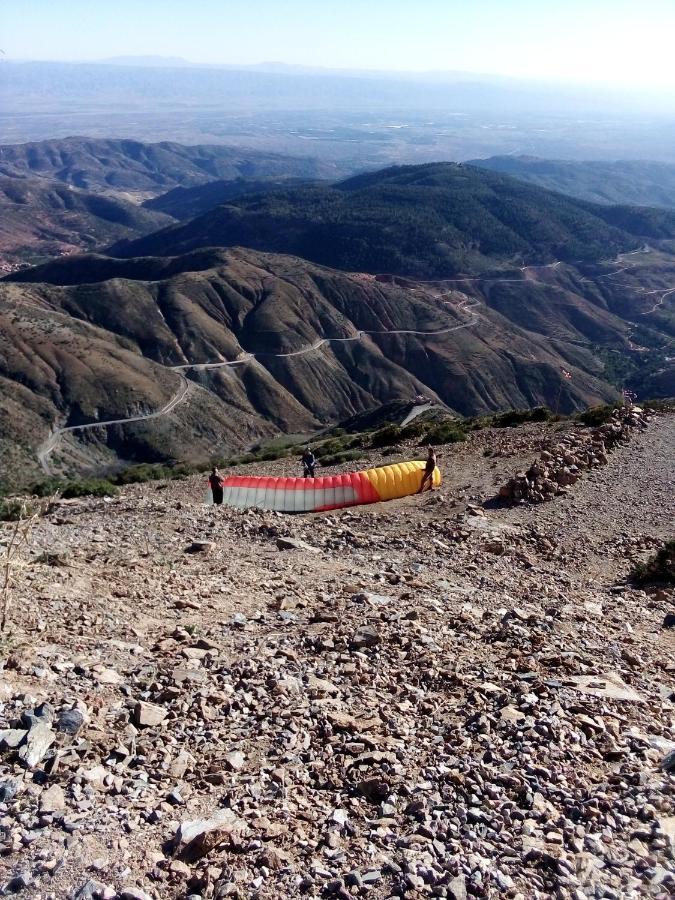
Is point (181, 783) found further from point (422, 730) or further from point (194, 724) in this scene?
point (422, 730)

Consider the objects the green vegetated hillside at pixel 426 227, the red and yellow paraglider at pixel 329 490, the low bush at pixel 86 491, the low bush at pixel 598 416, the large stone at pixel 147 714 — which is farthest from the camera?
the green vegetated hillside at pixel 426 227

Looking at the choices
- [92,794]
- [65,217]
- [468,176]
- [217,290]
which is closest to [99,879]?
[92,794]

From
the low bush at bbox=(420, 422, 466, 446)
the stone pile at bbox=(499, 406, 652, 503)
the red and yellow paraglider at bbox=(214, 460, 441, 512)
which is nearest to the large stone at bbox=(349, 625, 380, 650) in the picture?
the stone pile at bbox=(499, 406, 652, 503)

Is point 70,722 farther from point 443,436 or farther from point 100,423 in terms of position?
point 100,423

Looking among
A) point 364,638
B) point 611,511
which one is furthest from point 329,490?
point 364,638

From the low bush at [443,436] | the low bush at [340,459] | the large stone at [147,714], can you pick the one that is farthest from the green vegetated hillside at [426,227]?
the large stone at [147,714]

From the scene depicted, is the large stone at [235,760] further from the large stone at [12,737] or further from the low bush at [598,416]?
the low bush at [598,416]

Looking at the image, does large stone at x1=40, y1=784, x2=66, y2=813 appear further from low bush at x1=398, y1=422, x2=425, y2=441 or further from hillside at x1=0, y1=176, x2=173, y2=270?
hillside at x1=0, y1=176, x2=173, y2=270
